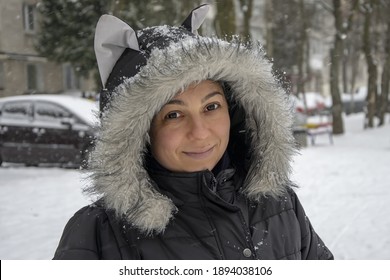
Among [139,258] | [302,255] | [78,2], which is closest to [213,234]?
[139,258]

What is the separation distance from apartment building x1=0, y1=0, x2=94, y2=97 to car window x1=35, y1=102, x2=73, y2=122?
1.60 m

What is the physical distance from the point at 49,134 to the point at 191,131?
193 inches

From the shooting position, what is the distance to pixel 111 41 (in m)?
1.48

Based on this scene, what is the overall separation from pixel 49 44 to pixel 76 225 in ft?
6.10

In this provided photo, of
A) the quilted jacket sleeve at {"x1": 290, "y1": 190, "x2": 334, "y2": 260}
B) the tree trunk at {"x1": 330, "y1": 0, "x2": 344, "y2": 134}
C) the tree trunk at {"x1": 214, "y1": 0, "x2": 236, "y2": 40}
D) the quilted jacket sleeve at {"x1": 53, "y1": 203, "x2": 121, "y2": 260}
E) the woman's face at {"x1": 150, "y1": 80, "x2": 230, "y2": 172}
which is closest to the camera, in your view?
the quilted jacket sleeve at {"x1": 53, "y1": 203, "x2": 121, "y2": 260}

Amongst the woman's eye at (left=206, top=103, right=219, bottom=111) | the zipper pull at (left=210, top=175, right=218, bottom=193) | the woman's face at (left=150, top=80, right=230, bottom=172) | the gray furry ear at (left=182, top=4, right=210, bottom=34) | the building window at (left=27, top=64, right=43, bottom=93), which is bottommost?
the zipper pull at (left=210, top=175, right=218, bottom=193)

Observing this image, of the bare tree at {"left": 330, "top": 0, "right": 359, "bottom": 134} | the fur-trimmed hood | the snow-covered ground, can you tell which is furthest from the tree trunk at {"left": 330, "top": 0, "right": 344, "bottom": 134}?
the fur-trimmed hood

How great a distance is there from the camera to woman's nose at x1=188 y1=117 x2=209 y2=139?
4.52ft

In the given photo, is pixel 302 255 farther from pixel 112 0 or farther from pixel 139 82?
pixel 112 0

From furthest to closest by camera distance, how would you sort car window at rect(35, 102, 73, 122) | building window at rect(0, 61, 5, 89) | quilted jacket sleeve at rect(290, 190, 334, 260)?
car window at rect(35, 102, 73, 122)
building window at rect(0, 61, 5, 89)
quilted jacket sleeve at rect(290, 190, 334, 260)

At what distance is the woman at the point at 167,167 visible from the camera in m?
1.39

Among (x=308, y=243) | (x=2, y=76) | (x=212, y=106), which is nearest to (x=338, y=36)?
(x=2, y=76)

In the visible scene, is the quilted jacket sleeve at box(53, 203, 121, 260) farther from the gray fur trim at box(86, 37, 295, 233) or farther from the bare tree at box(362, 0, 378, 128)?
the bare tree at box(362, 0, 378, 128)

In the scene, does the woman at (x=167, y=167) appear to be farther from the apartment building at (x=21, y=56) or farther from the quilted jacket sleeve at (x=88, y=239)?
the apartment building at (x=21, y=56)
